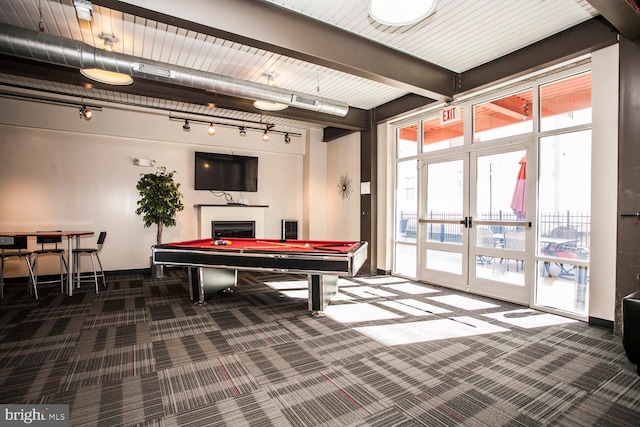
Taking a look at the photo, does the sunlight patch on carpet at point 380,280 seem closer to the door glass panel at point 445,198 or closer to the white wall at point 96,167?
the door glass panel at point 445,198

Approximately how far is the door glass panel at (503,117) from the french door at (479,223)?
0.79ft

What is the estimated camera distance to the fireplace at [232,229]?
6980 millimetres

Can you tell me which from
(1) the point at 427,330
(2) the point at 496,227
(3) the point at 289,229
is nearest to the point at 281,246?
(1) the point at 427,330

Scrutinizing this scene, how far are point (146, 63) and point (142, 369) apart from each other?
302 centimetres

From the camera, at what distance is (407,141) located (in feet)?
20.4

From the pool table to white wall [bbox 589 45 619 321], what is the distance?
260cm

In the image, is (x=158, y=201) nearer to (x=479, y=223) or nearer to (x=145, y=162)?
(x=145, y=162)

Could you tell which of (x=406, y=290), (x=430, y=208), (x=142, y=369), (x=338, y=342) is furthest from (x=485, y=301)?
(x=142, y=369)

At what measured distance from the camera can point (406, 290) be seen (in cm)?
511

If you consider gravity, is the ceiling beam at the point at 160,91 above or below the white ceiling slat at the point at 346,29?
below

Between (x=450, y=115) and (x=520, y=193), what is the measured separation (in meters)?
1.72

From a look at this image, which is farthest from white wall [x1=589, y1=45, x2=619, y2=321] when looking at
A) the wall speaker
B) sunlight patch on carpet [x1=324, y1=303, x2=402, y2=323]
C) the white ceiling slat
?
the wall speaker

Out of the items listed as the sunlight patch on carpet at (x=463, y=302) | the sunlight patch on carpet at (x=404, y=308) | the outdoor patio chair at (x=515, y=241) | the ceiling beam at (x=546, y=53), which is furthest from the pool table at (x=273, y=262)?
the ceiling beam at (x=546, y=53)

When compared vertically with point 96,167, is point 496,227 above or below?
below
